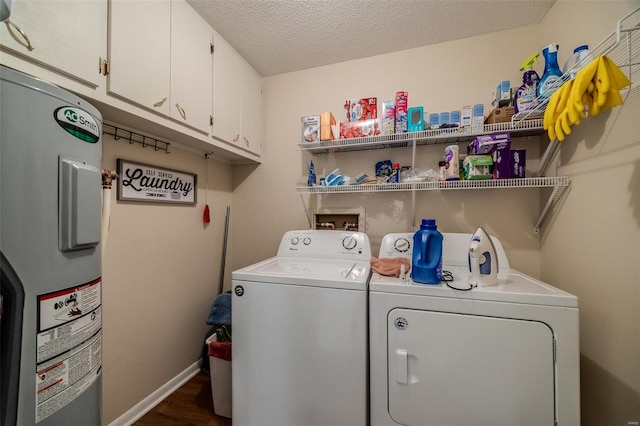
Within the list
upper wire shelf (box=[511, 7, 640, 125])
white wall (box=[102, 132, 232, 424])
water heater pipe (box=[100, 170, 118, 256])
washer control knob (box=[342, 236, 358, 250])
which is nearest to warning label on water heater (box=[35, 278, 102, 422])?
water heater pipe (box=[100, 170, 118, 256])

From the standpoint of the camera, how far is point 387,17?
1.58 m

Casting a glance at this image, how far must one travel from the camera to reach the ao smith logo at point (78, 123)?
0.65 metres

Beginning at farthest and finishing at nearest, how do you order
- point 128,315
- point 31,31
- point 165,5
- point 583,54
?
point 128,315, point 165,5, point 583,54, point 31,31

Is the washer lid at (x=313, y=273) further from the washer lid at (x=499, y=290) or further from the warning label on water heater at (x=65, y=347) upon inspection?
the warning label on water heater at (x=65, y=347)

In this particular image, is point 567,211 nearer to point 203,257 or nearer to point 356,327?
point 356,327

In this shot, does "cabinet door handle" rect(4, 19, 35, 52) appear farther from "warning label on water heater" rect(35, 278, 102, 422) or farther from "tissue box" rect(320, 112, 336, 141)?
"tissue box" rect(320, 112, 336, 141)

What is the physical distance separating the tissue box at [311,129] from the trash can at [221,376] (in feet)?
5.15

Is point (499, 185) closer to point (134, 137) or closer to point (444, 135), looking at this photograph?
point (444, 135)

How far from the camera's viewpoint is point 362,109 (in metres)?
1.75

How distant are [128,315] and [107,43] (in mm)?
1505

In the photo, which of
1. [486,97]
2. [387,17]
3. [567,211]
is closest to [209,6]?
[387,17]

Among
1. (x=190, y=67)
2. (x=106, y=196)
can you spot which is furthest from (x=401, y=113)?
(x=106, y=196)

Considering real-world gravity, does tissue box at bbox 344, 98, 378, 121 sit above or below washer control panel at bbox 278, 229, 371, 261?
above

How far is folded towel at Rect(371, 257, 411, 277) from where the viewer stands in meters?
1.24
